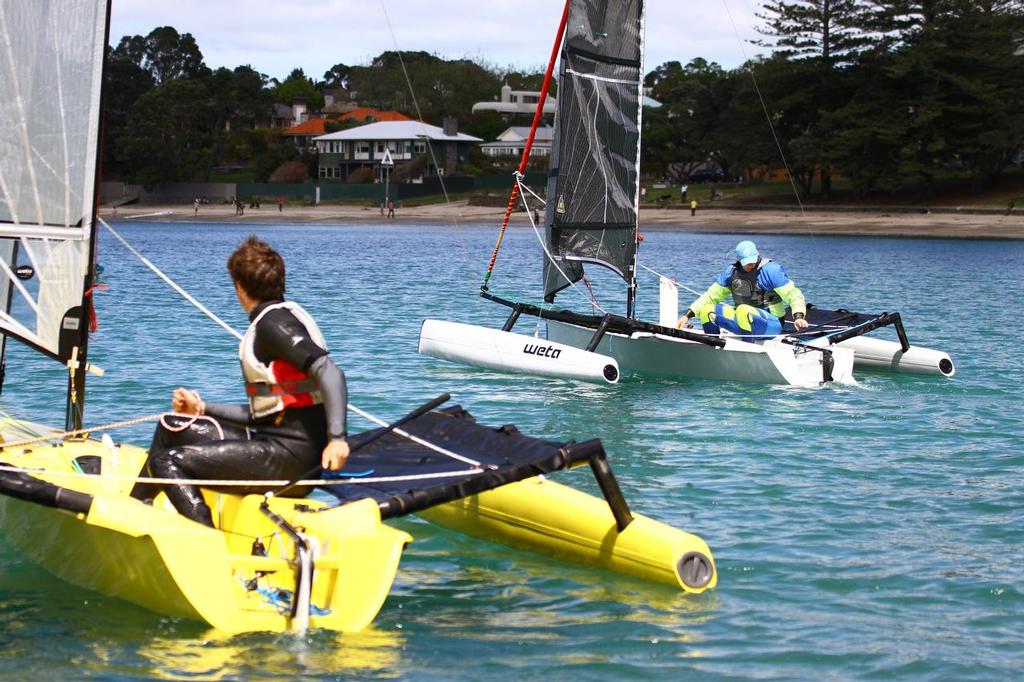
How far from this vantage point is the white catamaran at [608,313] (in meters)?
14.0

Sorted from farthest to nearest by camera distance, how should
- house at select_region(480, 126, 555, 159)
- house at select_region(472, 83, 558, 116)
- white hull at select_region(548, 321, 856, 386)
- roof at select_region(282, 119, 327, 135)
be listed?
1. house at select_region(472, 83, 558, 116)
2. roof at select_region(282, 119, 327, 135)
3. house at select_region(480, 126, 555, 159)
4. white hull at select_region(548, 321, 856, 386)

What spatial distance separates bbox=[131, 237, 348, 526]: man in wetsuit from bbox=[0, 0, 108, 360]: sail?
1133 millimetres

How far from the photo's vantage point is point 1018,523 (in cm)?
844

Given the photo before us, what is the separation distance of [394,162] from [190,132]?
1450 centimetres

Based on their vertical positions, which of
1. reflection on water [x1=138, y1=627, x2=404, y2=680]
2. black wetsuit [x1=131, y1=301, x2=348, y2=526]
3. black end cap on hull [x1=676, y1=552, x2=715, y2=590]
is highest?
black wetsuit [x1=131, y1=301, x2=348, y2=526]

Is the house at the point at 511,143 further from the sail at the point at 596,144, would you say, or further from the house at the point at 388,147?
the sail at the point at 596,144

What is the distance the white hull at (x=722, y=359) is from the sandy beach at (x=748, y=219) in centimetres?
3878

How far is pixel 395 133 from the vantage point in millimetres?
93625

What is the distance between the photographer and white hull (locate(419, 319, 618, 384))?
13.9m

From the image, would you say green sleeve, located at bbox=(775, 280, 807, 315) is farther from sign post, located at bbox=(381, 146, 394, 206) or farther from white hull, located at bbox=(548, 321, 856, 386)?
sign post, located at bbox=(381, 146, 394, 206)

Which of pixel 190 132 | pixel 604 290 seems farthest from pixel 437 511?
pixel 190 132

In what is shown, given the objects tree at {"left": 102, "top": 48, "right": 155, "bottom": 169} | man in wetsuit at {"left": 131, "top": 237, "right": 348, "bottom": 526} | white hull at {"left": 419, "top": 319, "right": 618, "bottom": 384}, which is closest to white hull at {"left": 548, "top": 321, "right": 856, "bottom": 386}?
white hull at {"left": 419, "top": 319, "right": 618, "bottom": 384}

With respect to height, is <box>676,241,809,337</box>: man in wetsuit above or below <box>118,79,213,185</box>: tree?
below

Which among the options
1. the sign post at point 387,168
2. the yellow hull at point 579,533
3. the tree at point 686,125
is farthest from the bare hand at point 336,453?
the sign post at point 387,168
